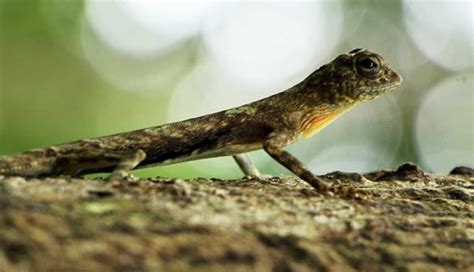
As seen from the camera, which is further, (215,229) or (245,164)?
(245,164)

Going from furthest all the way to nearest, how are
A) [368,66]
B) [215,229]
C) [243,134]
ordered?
[368,66] < [243,134] < [215,229]

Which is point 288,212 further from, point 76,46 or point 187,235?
point 76,46

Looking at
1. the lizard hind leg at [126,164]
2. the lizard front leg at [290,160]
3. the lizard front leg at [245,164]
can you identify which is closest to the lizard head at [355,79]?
the lizard front leg at [290,160]

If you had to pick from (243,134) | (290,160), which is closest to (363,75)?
(243,134)

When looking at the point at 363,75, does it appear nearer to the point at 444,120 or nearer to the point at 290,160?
the point at 290,160

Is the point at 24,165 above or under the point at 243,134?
under

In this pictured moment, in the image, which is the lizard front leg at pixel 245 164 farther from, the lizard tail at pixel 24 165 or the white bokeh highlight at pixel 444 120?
the white bokeh highlight at pixel 444 120

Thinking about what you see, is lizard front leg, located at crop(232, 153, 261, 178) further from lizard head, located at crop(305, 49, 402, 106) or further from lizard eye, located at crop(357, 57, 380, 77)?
lizard eye, located at crop(357, 57, 380, 77)
